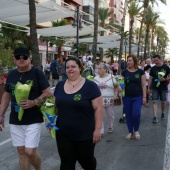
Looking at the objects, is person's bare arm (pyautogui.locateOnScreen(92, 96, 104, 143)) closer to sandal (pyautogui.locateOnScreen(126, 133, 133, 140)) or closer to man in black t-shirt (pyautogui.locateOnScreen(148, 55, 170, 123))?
sandal (pyautogui.locateOnScreen(126, 133, 133, 140))

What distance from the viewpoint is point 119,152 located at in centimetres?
559

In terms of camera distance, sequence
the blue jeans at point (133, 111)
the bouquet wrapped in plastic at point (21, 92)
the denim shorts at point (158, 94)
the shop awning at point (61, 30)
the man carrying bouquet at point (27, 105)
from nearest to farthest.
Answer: the bouquet wrapped in plastic at point (21, 92), the man carrying bouquet at point (27, 105), the blue jeans at point (133, 111), the denim shorts at point (158, 94), the shop awning at point (61, 30)

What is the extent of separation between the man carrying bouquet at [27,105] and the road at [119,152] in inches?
43.3

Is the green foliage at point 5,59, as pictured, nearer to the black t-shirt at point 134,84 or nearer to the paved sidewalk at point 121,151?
the paved sidewalk at point 121,151

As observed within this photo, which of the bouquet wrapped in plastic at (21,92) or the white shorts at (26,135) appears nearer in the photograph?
the bouquet wrapped in plastic at (21,92)

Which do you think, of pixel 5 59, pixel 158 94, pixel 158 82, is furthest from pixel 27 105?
pixel 5 59

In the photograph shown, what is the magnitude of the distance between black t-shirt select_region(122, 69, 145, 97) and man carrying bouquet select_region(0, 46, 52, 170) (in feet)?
9.92

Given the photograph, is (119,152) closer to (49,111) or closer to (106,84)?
(106,84)

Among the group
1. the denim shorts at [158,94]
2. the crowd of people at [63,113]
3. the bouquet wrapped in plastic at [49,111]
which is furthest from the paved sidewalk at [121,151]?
the bouquet wrapped in plastic at [49,111]

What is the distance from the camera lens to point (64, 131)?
3.40 metres

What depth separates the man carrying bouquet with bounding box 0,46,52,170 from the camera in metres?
3.71

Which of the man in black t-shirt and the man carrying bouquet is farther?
the man in black t-shirt

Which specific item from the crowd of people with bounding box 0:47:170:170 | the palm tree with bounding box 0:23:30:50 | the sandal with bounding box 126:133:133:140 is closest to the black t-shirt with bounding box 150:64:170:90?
the sandal with bounding box 126:133:133:140

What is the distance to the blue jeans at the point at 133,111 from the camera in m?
6.48
